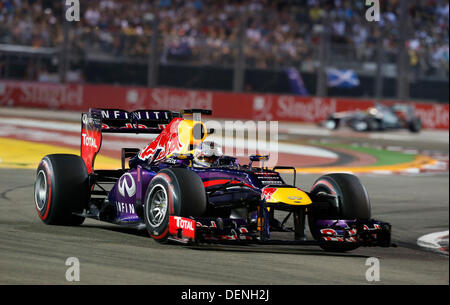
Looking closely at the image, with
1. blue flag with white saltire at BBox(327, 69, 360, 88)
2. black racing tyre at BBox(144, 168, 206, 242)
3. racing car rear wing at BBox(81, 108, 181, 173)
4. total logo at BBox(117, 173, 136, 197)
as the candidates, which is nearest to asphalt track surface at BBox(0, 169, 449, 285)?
black racing tyre at BBox(144, 168, 206, 242)

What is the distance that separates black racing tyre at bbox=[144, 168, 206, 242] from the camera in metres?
7.31

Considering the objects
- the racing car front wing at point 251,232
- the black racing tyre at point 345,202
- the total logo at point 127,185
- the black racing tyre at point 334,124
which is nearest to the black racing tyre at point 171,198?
the racing car front wing at point 251,232

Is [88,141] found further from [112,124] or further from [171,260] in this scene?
[171,260]

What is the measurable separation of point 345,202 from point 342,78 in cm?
2417

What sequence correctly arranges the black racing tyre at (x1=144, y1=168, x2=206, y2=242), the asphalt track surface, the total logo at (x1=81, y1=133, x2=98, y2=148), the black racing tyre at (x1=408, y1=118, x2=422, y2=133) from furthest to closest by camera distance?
1. the black racing tyre at (x1=408, y1=118, x2=422, y2=133)
2. the total logo at (x1=81, y1=133, x2=98, y2=148)
3. the black racing tyre at (x1=144, y1=168, x2=206, y2=242)
4. the asphalt track surface

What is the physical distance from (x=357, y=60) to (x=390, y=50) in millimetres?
1446

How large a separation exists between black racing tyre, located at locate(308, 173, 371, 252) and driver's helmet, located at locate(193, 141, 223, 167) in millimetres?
995

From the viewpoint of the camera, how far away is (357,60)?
31047 mm

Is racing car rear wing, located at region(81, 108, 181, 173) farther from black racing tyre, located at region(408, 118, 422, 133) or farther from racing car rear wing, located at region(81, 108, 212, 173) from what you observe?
black racing tyre, located at region(408, 118, 422, 133)

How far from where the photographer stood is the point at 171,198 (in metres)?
7.38

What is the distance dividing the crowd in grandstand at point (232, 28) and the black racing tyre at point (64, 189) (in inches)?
846
